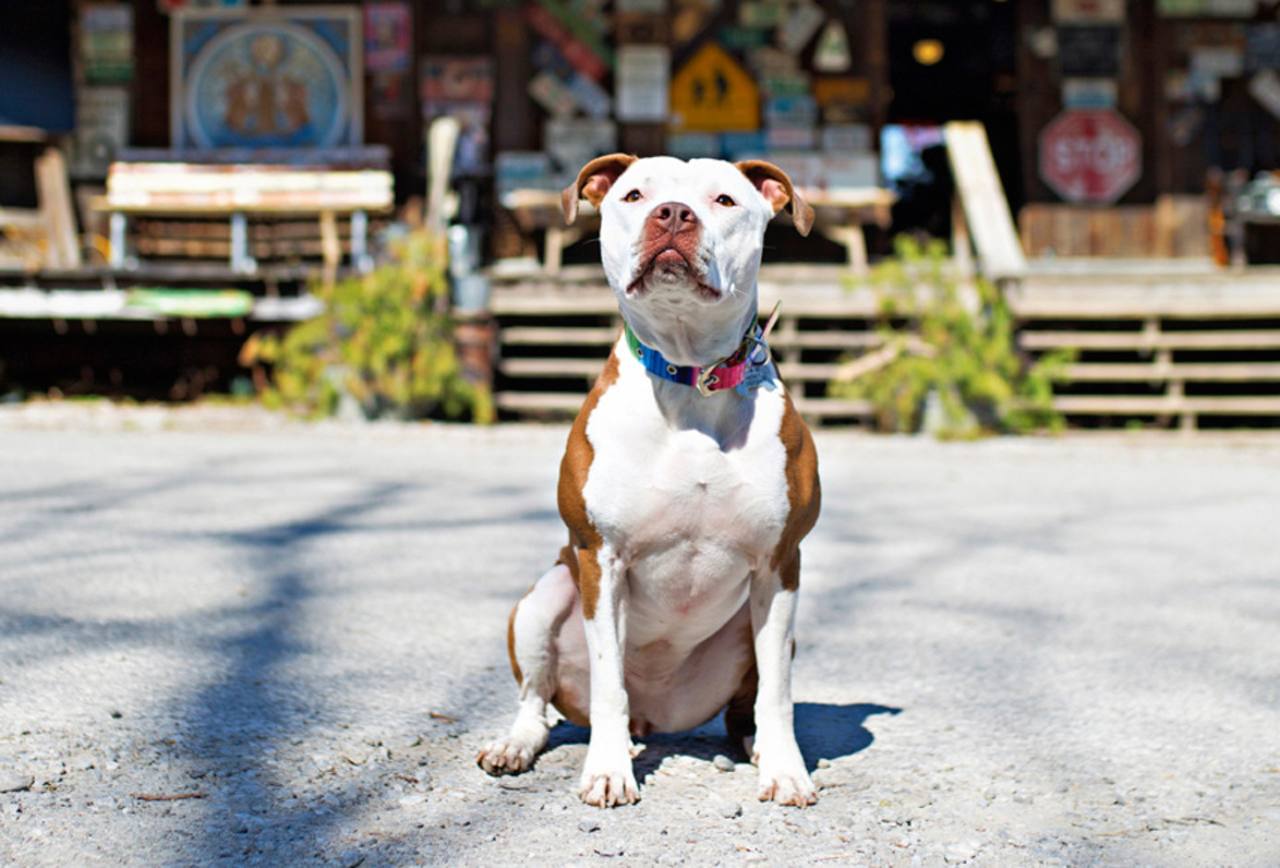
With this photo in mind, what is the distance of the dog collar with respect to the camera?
2014 mm

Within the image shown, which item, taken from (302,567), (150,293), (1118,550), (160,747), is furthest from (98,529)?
(150,293)

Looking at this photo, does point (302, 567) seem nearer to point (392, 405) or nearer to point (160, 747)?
point (160, 747)

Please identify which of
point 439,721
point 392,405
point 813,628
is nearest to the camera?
point 439,721

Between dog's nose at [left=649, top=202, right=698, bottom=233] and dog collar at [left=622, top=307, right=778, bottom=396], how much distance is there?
0.22 metres

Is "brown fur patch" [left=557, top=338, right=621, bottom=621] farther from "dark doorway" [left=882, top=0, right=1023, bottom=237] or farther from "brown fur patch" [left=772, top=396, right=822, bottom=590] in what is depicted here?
"dark doorway" [left=882, top=0, right=1023, bottom=237]

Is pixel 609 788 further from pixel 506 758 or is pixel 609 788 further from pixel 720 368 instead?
pixel 720 368

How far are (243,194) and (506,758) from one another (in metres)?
10.6

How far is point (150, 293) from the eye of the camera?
9.34 m

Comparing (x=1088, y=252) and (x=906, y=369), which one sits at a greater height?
(x=1088, y=252)

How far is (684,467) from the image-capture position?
1.99 meters

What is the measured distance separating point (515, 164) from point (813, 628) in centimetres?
935

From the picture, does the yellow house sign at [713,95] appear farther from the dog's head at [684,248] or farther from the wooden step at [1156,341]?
the dog's head at [684,248]

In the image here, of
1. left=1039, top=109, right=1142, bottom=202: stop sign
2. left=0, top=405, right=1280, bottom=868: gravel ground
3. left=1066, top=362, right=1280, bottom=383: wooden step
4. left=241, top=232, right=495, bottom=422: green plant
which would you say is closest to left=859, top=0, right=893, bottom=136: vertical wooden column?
left=1039, top=109, right=1142, bottom=202: stop sign

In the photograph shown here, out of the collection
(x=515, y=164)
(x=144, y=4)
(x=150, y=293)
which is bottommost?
(x=150, y=293)
